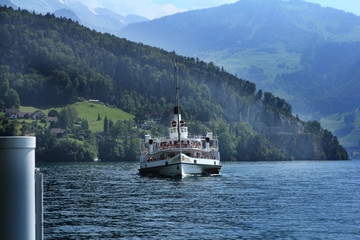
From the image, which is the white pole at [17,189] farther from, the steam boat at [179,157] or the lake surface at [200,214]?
the steam boat at [179,157]

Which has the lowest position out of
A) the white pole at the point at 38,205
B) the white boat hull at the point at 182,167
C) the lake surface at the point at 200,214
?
the lake surface at the point at 200,214

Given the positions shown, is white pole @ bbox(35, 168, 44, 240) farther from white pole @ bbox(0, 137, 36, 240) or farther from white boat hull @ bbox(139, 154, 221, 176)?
white boat hull @ bbox(139, 154, 221, 176)

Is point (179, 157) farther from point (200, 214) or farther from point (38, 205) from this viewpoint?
point (38, 205)

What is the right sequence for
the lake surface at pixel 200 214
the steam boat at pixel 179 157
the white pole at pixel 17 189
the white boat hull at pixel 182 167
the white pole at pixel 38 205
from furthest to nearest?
the steam boat at pixel 179 157, the white boat hull at pixel 182 167, the lake surface at pixel 200 214, the white pole at pixel 38 205, the white pole at pixel 17 189

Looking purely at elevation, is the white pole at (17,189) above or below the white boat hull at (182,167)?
above

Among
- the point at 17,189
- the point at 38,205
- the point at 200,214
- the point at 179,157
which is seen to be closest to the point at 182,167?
the point at 179,157

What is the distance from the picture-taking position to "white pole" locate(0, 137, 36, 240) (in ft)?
29.2

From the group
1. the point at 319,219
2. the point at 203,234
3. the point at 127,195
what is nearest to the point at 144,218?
the point at 203,234

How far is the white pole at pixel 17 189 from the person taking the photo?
29.2 feet

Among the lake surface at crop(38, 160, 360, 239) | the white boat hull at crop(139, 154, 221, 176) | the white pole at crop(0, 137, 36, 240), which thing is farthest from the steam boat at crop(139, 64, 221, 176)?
the white pole at crop(0, 137, 36, 240)

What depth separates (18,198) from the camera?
9.04 m

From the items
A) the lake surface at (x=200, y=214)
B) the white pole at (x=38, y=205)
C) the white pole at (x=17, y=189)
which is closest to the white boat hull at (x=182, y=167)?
the lake surface at (x=200, y=214)

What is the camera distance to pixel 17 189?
9000 mm

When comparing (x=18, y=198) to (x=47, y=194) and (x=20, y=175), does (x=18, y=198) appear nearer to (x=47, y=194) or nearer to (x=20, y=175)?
(x=20, y=175)
